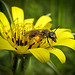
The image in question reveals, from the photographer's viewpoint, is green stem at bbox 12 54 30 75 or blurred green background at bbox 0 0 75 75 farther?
blurred green background at bbox 0 0 75 75

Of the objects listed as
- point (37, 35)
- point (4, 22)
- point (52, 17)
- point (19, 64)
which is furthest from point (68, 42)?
point (52, 17)

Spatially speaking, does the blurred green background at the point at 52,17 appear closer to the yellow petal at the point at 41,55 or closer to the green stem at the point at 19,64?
the green stem at the point at 19,64

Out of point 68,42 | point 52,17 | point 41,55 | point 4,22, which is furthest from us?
point 52,17

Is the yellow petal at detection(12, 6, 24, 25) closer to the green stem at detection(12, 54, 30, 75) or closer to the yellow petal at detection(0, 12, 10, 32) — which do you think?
the yellow petal at detection(0, 12, 10, 32)

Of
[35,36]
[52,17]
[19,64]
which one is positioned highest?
[52,17]

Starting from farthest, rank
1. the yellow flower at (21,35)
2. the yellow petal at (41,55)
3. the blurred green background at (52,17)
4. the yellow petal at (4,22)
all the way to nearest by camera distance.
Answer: the blurred green background at (52,17) < the yellow petal at (4,22) < the yellow flower at (21,35) < the yellow petal at (41,55)

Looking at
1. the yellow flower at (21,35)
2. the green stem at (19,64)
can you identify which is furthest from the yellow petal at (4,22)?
the green stem at (19,64)

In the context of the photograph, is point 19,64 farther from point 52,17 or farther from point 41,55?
point 52,17

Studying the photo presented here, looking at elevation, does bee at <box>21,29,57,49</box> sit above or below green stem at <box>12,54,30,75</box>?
above

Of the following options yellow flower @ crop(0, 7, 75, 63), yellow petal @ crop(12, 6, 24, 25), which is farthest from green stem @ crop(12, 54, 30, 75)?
yellow petal @ crop(12, 6, 24, 25)
